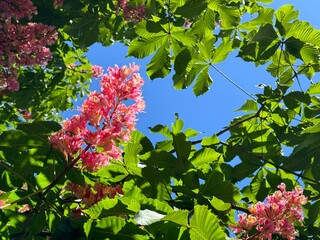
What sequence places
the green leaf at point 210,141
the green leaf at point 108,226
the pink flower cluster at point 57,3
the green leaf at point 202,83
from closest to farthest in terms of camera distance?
the green leaf at point 108,226 → the green leaf at point 210,141 → the green leaf at point 202,83 → the pink flower cluster at point 57,3

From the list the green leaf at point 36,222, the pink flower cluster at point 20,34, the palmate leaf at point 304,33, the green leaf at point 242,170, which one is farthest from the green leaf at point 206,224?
the pink flower cluster at point 20,34

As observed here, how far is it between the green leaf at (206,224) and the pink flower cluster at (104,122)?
0.62 m

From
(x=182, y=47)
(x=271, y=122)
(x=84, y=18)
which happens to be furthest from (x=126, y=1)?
(x=271, y=122)

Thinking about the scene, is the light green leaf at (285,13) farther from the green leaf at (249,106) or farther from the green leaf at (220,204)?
the green leaf at (220,204)

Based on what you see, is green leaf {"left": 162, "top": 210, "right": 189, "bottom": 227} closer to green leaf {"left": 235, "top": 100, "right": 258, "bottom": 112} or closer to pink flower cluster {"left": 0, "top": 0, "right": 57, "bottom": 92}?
green leaf {"left": 235, "top": 100, "right": 258, "bottom": 112}

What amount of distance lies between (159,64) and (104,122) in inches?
41.9

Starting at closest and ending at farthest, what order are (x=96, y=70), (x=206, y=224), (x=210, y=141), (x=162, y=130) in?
(x=206, y=224) → (x=210, y=141) → (x=162, y=130) → (x=96, y=70)

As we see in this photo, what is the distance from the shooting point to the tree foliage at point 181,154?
1.55m

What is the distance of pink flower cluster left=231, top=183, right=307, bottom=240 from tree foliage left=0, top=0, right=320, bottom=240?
0.11m

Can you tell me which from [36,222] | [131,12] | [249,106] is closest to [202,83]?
[249,106]

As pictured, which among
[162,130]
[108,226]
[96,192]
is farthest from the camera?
[162,130]

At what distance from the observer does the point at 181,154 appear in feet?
7.06

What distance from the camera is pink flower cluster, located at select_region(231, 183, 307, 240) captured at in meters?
1.78

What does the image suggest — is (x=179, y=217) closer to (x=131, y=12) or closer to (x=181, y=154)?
(x=181, y=154)
